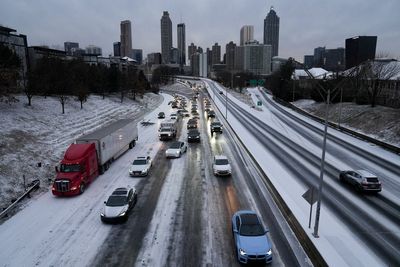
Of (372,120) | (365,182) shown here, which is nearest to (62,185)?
(365,182)

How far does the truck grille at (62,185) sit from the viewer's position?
74.7 ft

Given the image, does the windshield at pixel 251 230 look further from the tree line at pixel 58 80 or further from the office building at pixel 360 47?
the office building at pixel 360 47

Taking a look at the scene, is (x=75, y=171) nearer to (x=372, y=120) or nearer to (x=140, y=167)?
(x=140, y=167)

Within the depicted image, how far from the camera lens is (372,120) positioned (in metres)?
49.5

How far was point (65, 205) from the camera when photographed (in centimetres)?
2192

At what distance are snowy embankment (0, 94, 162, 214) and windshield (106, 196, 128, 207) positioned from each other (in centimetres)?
764

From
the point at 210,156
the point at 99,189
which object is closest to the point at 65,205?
the point at 99,189

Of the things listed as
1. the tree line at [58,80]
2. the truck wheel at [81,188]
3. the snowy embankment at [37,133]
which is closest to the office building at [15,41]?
the tree line at [58,80]

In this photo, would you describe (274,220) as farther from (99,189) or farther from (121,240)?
(99,189)

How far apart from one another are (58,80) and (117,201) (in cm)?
4313

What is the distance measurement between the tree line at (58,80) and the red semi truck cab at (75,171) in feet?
60.6

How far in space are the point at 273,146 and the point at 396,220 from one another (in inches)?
870

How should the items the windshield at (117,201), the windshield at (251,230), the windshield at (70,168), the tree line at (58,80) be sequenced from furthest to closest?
the tree line at (58,80), the windshield at (70,168), the windshield at (117,201), the windshield at (251,230)

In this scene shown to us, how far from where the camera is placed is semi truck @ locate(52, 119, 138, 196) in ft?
75.5
